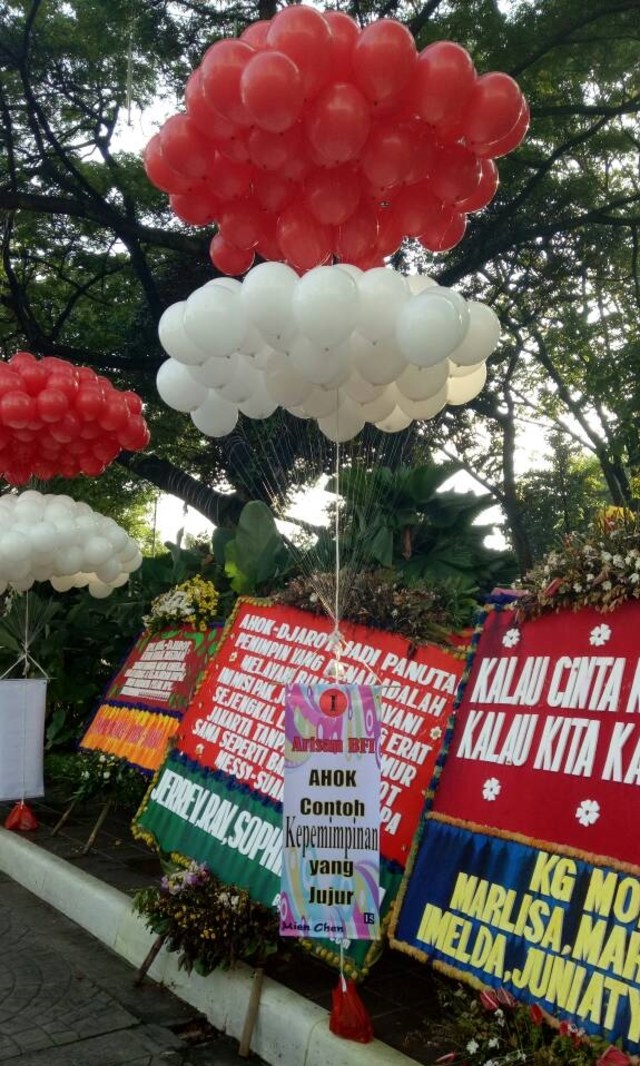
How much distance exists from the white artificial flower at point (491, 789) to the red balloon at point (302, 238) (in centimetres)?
271

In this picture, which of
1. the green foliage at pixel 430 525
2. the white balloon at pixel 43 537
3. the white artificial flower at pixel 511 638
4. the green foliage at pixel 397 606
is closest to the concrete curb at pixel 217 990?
the white artificial flower at pixel 511 638

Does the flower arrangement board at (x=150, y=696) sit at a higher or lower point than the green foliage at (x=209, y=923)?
higher

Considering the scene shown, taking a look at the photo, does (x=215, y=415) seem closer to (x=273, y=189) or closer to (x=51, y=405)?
(x=273, y=189)

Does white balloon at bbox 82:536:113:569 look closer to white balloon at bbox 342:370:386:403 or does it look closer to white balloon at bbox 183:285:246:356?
white balloon at bbox 342:370:386:403

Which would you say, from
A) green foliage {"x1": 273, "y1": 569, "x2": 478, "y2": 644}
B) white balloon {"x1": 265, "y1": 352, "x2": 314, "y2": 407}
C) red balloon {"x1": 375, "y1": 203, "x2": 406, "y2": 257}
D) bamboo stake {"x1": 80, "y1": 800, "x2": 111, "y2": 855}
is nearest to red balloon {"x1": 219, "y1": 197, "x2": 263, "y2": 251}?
red balloon {"x1": 375, "y1": 203, "x2": 406, "y2": 257}

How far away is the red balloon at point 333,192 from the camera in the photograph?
4137 mm

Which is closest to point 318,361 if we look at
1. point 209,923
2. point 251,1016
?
point 209,923

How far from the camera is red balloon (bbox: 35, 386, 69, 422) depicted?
7.02 meters

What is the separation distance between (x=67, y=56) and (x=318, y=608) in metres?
11.7

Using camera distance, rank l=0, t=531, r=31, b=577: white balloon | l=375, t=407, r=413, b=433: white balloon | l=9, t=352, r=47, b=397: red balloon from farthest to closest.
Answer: l=0, t=531, r=31, b=577: white balloon → l=9, t=352, r=47, b=397: red balloon → l=375, t=407, r=413, b=433: white balloon

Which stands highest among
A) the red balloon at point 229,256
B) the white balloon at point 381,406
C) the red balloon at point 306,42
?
the red balloon at point 306,42

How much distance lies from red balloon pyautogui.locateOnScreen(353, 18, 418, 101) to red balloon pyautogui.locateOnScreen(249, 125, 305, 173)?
1.22ft

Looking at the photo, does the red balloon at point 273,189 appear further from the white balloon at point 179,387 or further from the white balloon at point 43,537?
the white balloon at point 43,537

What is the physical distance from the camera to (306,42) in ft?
12.2
